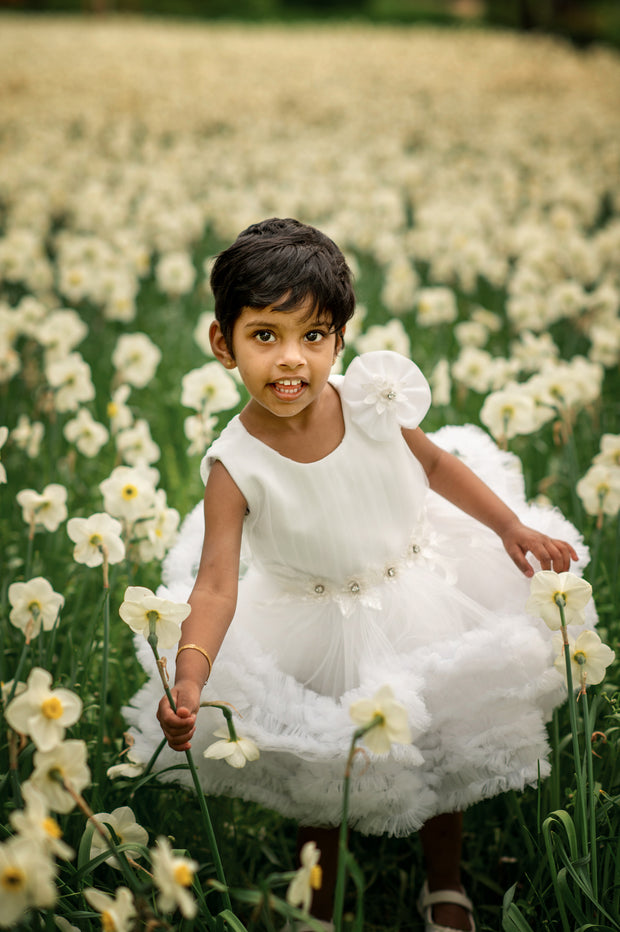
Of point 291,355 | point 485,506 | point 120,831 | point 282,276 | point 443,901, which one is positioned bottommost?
point 443,901

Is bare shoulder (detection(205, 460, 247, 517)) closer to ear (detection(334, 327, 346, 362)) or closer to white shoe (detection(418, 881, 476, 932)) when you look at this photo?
ear (detection(334, 327, 346, 362))

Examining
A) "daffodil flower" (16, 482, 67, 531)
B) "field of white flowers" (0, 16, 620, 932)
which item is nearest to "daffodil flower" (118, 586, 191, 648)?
"field of white flowers" (0, 16, 620, 932)

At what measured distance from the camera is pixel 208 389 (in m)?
2.23

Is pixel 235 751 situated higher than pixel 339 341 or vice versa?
pixel 339 341

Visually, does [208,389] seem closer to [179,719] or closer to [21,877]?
[179,719]

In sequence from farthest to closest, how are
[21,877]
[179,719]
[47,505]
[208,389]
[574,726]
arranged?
[208,389] < [47,505] < [574,726] < [179,719] < [21,877]

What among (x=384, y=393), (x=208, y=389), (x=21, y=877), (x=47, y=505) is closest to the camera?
(x=21, y=877)

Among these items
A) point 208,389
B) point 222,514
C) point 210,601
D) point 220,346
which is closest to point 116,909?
point 210,601

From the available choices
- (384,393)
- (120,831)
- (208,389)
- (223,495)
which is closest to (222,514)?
(223,495)

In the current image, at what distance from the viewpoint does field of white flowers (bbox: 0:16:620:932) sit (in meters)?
1.34

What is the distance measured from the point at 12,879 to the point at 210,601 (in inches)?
25.3

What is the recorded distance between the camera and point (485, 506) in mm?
1704

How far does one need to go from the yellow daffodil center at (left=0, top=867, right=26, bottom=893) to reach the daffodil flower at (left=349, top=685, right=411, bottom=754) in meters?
0.41

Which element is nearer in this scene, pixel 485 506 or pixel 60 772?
pixel 60 772
